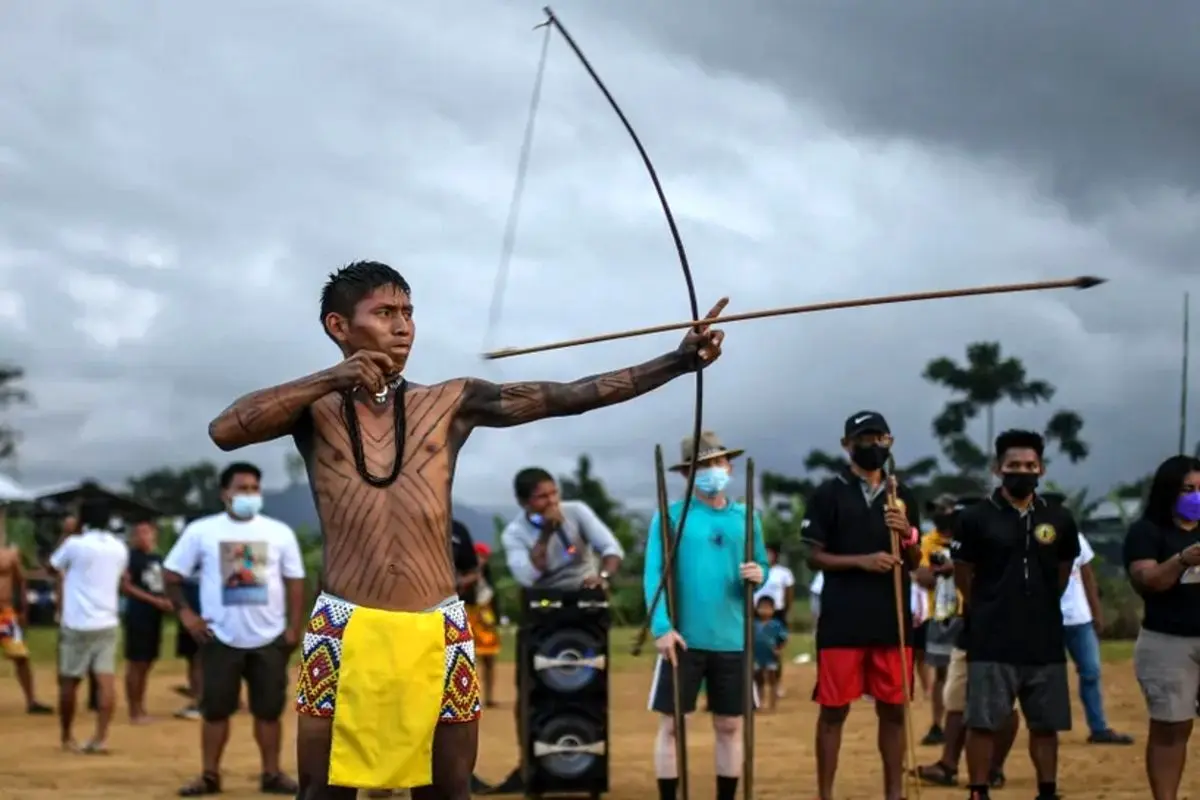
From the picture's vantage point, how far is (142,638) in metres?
15.8

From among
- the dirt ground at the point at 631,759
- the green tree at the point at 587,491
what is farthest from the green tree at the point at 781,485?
the dirt ground at the point at 631,759

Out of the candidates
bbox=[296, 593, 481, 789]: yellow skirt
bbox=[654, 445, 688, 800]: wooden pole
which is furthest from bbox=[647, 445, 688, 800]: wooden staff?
Result: bbox=[296, 593, 481, 789]: yellow skirt

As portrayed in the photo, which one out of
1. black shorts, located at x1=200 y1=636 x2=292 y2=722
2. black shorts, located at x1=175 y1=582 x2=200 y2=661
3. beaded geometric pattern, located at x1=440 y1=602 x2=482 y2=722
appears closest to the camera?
beaded geometric pattern, located at x1=440 y1=602 x2=482 y2=722

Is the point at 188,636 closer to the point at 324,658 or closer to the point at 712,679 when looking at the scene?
the point at 712,679

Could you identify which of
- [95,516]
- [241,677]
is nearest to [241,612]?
[241,677]

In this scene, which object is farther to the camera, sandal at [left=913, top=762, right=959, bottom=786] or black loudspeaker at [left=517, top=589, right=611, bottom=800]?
sandal at [left=913, top=762, right=959, bottom=786]

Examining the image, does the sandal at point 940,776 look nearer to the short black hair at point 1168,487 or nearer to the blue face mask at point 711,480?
the blue face mask at point 711,480

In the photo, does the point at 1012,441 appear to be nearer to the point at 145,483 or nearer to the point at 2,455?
the point at 2,455

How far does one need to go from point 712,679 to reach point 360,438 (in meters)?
4.39

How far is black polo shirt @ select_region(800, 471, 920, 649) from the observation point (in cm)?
876

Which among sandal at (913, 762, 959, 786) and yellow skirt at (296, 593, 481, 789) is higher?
yellow skirt at (296, 593, 481, 789)

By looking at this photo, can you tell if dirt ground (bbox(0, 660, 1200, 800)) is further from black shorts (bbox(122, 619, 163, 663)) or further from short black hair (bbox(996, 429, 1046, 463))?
short black hair (bbox(996, 429, 1046, 463))

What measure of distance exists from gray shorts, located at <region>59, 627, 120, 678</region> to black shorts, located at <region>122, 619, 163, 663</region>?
195 cm

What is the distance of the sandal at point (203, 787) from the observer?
1062 cm
